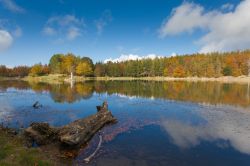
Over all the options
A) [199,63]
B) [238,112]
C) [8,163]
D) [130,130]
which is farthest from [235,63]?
[8,163]

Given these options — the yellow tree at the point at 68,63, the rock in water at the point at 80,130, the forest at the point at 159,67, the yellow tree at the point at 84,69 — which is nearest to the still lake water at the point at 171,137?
the rock in water at the point at 80,130

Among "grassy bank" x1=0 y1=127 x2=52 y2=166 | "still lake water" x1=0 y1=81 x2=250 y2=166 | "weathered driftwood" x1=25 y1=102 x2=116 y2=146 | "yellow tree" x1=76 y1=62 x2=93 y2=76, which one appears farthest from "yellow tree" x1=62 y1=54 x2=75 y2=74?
"grassy bank" x1=0 y1=127 x2=52 y2=166

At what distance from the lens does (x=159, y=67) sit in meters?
152

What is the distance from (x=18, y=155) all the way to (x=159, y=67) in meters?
144

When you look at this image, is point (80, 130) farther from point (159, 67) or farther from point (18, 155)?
point (159, 67)

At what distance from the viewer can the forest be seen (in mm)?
143250

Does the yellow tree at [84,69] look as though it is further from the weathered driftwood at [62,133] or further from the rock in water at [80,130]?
the weathered driftwood at [62,133]

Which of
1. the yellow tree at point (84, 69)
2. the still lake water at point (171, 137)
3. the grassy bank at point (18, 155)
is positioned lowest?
the still lake water at point (171, 137)

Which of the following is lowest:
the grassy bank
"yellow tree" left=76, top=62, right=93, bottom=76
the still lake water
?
the still lake water

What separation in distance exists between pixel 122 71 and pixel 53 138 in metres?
145

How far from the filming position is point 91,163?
1227 cm

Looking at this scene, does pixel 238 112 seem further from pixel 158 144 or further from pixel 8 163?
pixel 8 163

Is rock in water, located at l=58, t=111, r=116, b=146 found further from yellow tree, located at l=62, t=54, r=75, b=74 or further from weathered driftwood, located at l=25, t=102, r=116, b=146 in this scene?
yellow tree, located at l=62, t=54, r=75, b=74

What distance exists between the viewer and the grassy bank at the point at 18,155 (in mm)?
10876
